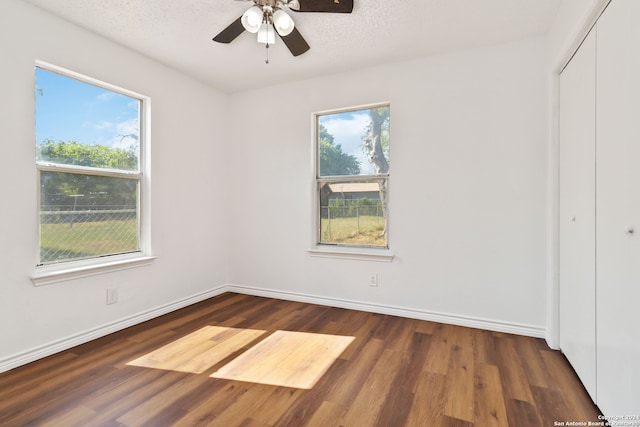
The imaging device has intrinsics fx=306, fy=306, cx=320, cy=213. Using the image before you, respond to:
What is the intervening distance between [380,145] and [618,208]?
84.8 inches

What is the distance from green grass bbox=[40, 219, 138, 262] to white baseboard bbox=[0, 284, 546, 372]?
2.17ft

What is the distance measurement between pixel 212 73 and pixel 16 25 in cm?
161

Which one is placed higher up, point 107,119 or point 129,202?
point 107,119

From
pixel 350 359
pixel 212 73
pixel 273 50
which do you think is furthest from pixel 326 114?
pixel 350 359

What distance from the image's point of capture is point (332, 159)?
11.8 ft

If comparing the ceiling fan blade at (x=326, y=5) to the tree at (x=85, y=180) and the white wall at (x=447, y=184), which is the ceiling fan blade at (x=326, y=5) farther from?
the tree at (x=85, y=180)

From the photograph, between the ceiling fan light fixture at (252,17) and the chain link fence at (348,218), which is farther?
the chain link fence at (348,218)

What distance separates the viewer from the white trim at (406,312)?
2.71 m

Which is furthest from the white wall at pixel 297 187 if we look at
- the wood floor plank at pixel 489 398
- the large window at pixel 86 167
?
the wood floor plank at pixel 489 398

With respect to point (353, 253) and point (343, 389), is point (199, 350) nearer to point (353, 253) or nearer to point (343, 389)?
point (343, 389)

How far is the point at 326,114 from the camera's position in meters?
3.60

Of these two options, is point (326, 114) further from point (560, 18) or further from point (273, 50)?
point (560, 18)

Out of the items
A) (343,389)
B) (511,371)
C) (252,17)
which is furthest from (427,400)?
(252,17)

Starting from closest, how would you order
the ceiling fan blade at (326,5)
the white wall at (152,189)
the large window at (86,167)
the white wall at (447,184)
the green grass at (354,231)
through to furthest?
the ceiling fan blade at (326,5)
the white wall at (152,189)
the large window at (86,167)
the white wall at (447,184)
the green grass at (354,231)
